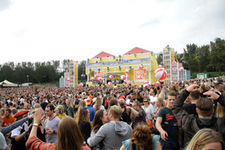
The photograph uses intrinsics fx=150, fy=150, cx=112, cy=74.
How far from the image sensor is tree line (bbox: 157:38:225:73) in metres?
38.8

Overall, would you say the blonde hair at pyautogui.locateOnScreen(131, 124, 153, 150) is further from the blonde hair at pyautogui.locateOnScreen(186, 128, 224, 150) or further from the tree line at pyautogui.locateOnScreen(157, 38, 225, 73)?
the tree line at pyautogui.locateOnScreen(157, 38, 225, 73)

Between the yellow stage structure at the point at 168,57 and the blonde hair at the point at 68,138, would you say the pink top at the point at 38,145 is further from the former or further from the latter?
the yellow stage structure at the point at 168,57

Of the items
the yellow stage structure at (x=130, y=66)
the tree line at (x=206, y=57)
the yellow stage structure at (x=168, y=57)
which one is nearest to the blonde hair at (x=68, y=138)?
the yellow stage structure at (x=168, y=57)

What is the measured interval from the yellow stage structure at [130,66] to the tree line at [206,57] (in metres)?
16.6

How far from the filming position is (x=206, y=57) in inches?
1849

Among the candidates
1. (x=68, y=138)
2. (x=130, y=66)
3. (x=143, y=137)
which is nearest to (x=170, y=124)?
(x=143, y=137)

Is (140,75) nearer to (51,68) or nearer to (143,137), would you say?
(143,137)

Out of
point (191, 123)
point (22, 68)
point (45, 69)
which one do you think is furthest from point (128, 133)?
point (22, 68)

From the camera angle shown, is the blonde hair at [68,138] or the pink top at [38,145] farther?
Answer: the pink top at [38,145]

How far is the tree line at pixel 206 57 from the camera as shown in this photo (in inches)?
1526

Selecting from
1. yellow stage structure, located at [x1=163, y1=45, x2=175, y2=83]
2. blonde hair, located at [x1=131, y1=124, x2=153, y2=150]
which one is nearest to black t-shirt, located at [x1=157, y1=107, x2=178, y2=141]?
blonde hair, located at [x1=131, y1=124, x2=153, y2=150]

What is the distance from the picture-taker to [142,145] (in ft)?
5.87

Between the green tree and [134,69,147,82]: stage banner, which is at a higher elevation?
the green tree

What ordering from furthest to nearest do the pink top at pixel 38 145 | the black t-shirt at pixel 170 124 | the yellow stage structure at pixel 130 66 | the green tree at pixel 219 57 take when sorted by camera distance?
the green tree at pixel 219 57 < the yellow stage structure at pixel 130 66 < the black t-shirt at pixel 170 124 < the pink top at pixel 38 145
